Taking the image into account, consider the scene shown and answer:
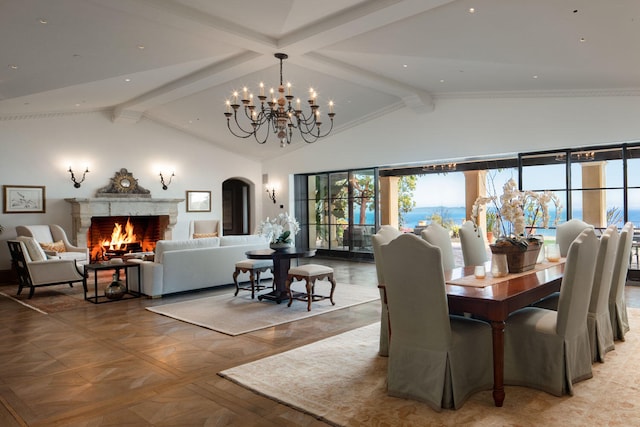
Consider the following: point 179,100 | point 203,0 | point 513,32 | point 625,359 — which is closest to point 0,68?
point 203,0

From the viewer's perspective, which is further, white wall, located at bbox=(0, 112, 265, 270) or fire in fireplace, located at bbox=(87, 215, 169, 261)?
fire in fireplace, located at bbox=(87, 215, 169, 261)

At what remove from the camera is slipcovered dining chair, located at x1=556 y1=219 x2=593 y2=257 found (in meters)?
5.34

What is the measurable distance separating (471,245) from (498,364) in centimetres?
219

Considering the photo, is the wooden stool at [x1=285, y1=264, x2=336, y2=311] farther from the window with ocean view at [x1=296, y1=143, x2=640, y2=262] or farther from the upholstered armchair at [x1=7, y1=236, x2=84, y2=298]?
the upholstered armchair at [x1=7, y1=236, x2=84, y2=298]

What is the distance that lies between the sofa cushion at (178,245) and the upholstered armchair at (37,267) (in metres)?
1.54

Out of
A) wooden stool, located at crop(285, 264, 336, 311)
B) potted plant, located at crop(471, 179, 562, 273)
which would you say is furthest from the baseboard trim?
potted plant, located at crop(471, 179, 562, 273)

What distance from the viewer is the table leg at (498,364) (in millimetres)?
2949

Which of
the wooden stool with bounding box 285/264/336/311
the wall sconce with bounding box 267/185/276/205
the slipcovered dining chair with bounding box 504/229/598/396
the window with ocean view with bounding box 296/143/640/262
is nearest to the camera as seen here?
the slipcovered dining chair with bounding box 504/229/598/396

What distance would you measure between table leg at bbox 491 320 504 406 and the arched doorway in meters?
11.1

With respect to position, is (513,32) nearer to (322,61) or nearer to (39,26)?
(322,61)

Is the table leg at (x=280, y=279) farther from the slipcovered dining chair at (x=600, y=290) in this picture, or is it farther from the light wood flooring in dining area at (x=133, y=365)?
the slipcovered dining chair at (x=600, y=290)

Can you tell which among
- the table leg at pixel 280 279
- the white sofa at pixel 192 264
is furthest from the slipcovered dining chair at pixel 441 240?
the white sofa at pixel 192 264

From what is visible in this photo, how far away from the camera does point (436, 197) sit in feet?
60.8

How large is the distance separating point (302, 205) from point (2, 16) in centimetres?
833
